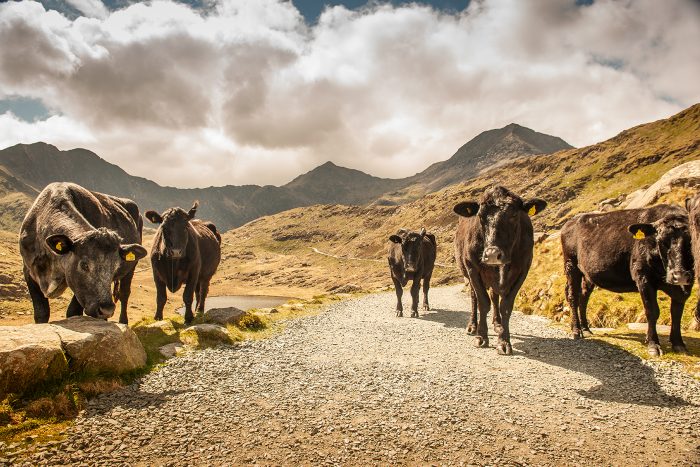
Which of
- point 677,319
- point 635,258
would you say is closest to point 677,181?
point 635,258

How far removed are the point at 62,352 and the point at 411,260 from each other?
54.4 feet

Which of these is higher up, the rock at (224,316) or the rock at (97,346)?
the rock at (97,346)

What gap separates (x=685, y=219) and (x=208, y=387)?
45.9ft

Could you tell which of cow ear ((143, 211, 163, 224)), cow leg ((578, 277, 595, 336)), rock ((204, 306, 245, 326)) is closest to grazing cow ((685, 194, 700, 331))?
cow leg ((578, 277, 595, 336))

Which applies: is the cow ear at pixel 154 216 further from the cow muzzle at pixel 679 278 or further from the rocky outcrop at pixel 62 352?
the cow muzzle at pixel 679 278

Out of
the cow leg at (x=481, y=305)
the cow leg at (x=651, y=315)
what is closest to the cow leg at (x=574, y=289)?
the cow leg at (x=651, y=315)

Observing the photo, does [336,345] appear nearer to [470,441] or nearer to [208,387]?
[208,387]

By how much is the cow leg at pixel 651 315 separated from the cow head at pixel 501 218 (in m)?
3.94

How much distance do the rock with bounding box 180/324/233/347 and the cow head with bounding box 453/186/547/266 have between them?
893 cm

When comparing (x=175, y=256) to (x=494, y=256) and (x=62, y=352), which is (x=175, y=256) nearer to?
(x=62, y=352)

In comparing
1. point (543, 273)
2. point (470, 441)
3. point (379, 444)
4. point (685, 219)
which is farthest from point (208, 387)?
point (543, 273)

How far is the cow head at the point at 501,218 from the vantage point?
11.3m

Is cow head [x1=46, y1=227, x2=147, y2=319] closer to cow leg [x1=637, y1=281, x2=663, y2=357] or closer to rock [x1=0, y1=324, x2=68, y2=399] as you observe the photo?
rock [x1=0, y1=324, x2=68, y2=399]

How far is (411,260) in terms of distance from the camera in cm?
2116
